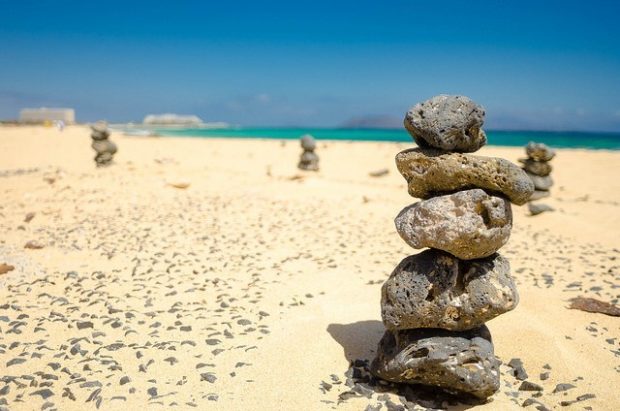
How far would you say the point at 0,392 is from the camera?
5156mm

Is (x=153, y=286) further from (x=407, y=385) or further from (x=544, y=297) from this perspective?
(x=544, y=297)

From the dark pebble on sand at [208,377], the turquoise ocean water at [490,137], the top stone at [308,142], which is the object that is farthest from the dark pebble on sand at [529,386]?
the turquoise ocean water at [490,137]

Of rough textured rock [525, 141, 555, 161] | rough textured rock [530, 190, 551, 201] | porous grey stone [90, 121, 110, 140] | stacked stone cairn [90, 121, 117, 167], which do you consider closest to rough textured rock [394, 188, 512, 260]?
rough textured rock [525, 141, 555, 161]

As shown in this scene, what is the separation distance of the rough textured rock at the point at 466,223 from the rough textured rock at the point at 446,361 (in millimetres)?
957

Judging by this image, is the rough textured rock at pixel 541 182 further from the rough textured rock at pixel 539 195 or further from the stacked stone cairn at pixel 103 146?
the stacked stone cairn at pixel 103 146

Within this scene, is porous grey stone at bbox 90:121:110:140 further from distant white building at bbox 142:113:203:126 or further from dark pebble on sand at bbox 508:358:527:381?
distant white building at bbox 142:113:203:126

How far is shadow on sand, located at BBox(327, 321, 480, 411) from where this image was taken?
5090mm

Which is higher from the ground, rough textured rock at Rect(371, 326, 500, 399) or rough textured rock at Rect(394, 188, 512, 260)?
rough textured rock at Rect(394, 188, 512, 260)

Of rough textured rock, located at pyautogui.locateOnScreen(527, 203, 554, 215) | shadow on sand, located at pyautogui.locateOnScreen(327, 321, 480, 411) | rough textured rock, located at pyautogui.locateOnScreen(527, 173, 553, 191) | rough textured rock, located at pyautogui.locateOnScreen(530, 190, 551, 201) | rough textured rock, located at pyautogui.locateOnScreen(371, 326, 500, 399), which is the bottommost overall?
shadow on sand, located at pyautogui.locateOnScreen(327, 321, 480, 411)

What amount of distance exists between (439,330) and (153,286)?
5334 millimetres

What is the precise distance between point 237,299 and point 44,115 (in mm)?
82861

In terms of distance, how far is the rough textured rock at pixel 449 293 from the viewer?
197 inches

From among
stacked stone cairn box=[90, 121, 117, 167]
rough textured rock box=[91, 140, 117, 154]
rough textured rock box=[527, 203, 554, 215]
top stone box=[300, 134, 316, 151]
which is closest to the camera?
rough textured rock box=[527, 203, 554, 215]

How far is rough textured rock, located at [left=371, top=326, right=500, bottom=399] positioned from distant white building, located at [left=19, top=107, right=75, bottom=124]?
269 feet
